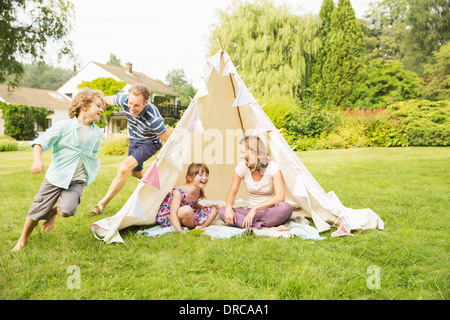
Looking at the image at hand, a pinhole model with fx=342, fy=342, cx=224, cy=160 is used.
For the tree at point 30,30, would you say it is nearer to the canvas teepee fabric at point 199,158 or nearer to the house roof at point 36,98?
the canvas teepee fabric at point 199,158

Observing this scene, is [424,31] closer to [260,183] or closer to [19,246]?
[260,183]

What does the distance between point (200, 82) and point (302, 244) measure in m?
1.97

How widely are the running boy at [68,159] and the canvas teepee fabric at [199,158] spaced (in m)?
0.39

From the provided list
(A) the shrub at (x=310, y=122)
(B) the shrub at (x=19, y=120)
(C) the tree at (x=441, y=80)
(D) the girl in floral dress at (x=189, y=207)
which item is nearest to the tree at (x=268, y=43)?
(A) the shrub at (x=310, y=122)

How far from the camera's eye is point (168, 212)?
11.7 feet

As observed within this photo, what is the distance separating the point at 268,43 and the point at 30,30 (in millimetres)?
11267

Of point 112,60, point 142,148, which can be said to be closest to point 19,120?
point 142,148

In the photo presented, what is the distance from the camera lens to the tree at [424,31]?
27.1 m

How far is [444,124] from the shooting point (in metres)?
12.3

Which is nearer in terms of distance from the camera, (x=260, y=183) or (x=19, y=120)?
(x=260, y=183)

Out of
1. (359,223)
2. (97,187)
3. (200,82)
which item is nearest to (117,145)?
(97,187)

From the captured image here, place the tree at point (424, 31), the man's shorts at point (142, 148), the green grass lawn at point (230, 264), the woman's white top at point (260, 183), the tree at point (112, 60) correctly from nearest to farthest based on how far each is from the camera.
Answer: the green grass lawn at point (230, 264), the woman's white top at point (260, 183), the man's shorts at point (142, 148), the tree at point (424, 31), the tree at point (112, 60)

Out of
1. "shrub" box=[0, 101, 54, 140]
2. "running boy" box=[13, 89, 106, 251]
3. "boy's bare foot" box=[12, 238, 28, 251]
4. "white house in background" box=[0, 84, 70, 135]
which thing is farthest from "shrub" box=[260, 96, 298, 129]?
"white house in background" box=[0, 84, 70, 135]

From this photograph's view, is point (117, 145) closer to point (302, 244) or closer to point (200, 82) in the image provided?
point (200, 82)
